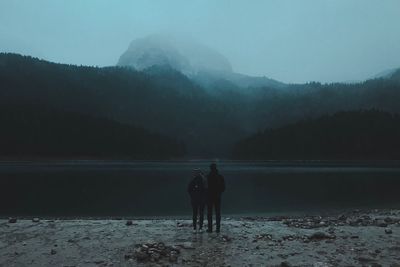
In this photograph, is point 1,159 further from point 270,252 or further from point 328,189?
point 270,252

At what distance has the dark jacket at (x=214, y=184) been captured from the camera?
20125 millimetres

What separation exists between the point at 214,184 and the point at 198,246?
3172mm

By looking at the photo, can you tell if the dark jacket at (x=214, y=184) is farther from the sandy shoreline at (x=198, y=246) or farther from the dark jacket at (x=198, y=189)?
the sandy shoreline at (x=198, y=246)

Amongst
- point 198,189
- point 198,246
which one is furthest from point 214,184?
point 198,246

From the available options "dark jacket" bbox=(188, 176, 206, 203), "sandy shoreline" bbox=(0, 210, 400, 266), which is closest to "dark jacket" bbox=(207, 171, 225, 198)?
"dark jacket" bbox=(188, 176, 206, 203)

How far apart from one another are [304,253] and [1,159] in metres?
188

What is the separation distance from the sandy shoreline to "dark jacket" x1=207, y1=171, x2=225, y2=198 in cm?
159

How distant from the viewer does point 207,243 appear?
59.7ft

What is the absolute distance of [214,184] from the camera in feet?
66.1

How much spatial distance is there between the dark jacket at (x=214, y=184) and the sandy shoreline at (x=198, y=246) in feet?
5.22

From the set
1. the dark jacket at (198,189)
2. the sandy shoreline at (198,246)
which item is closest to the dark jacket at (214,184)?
the dark jacket at (198,189)

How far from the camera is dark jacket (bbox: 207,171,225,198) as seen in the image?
66.0ft

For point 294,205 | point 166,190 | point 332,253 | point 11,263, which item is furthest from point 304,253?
point 166,190

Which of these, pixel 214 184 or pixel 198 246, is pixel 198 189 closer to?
pixel 214 184
